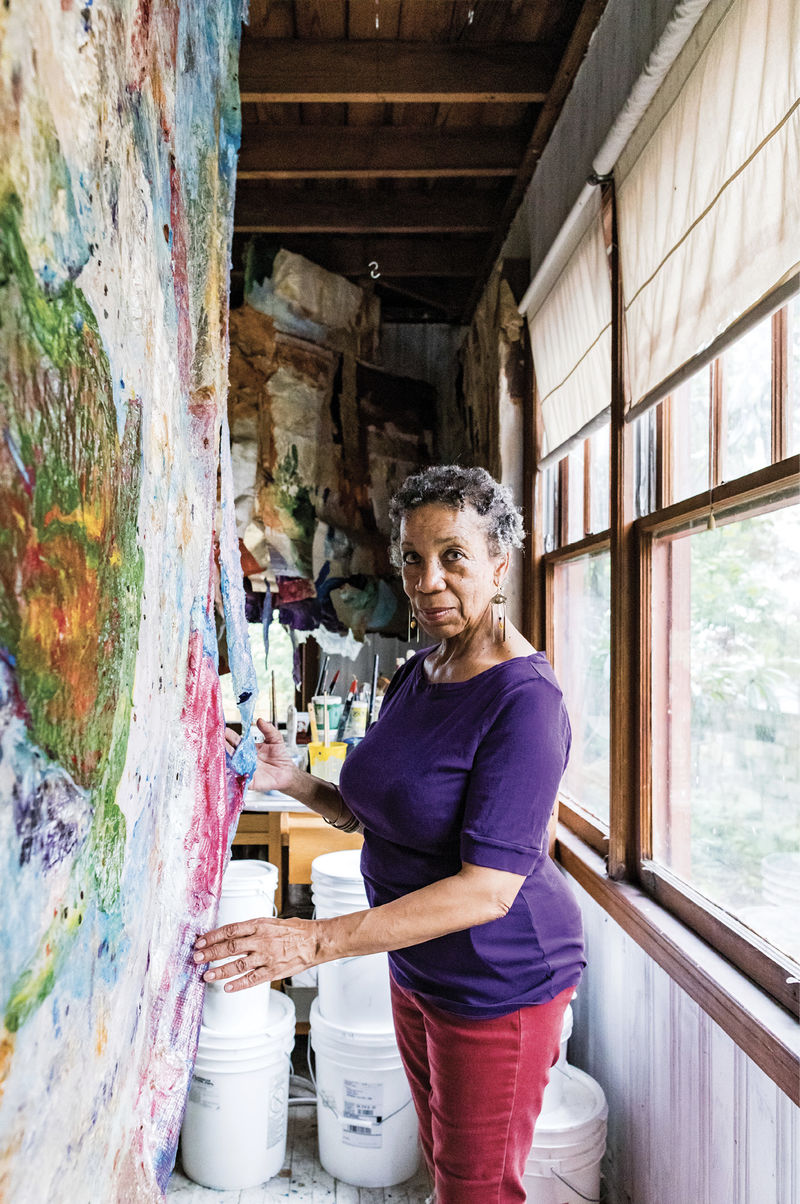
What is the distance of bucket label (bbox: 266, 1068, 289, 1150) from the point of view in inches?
88.0

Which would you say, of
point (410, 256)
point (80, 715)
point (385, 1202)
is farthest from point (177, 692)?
point (410, 256)

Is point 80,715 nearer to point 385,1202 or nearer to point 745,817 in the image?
point 745,817

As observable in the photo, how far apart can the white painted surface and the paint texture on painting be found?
3.07 feet

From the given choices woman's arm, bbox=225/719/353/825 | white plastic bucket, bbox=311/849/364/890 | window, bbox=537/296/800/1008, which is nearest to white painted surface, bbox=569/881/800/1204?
window, bbox=537/296/800/1008

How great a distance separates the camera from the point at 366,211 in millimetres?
3594

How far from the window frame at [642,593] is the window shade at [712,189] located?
88mm

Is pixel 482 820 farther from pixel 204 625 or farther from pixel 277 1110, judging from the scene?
pixel 277 1110

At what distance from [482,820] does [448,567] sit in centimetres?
47

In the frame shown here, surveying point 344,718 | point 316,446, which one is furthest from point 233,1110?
point 316,446

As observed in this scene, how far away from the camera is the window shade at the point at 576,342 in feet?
7.34

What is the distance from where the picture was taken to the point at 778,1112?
1304 mm

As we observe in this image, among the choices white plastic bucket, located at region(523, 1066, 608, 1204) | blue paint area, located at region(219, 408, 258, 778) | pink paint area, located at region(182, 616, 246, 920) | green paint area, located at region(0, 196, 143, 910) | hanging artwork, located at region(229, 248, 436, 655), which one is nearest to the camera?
green paint area, located at region(0, 196, 143, 910)

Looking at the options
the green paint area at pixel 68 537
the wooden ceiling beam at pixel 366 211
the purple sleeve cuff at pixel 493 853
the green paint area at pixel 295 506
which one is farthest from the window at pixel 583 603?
the green paint area at pixel 68 537

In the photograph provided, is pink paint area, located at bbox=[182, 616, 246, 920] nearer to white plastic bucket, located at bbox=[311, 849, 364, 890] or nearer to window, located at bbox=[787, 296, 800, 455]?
window, located at bbox=[787, 296, 800, 455]
